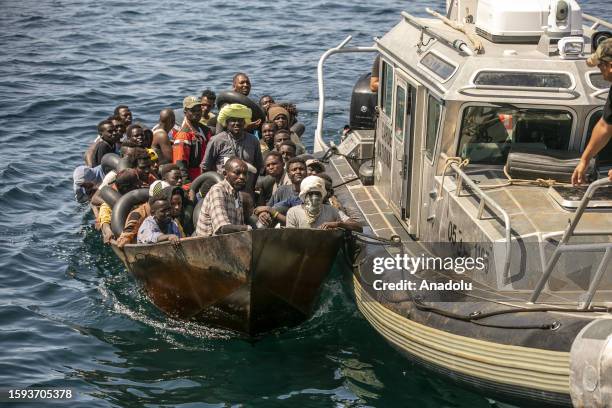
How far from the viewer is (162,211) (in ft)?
41.7

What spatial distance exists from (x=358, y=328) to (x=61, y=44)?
2085 cm

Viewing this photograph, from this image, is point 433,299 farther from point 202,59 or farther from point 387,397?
point 202,59

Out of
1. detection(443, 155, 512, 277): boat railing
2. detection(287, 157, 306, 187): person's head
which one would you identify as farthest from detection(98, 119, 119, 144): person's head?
detection(443, 155, 512, 277): boat railing

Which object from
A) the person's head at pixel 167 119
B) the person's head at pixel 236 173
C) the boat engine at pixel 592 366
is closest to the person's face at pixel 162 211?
the person's head at pixel 236 173

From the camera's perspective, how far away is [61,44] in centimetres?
3142

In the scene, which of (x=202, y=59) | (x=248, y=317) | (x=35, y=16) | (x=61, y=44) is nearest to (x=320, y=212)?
(x=248, y=317)

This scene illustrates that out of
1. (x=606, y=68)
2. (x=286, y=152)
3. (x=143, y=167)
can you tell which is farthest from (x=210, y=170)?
(x=606, y=68)

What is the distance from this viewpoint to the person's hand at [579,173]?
10.8 meters

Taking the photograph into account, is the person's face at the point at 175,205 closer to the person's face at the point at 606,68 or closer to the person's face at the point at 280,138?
the person's face at the point at 280,138

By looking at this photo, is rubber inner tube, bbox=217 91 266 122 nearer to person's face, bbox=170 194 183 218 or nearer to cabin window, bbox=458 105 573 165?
person's face, bbox=170 194 183 218

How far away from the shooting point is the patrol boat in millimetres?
9805

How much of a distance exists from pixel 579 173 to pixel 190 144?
262 inches

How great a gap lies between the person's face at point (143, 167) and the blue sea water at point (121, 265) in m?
1.48

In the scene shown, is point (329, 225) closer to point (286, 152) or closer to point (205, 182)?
point (205, 182)
